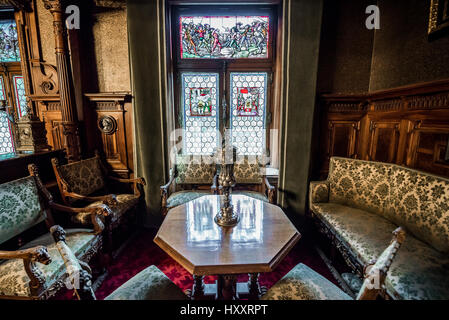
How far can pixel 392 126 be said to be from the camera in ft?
6.84

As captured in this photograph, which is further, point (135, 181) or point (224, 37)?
point (224, 37)

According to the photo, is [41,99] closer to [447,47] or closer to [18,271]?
[18,271]

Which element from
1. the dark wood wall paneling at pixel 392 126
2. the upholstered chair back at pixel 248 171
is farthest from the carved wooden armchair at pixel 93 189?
the dark wood wall paneling at pixel 392 126

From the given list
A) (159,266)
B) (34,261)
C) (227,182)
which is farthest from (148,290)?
(159,266)

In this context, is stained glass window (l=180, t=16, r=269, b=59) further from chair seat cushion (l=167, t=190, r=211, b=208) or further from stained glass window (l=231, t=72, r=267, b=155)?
chair seat cushion (l=167, t=190, r=211, b=208)

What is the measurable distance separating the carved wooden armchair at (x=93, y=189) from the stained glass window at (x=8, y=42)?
2.02 metres

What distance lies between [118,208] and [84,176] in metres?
0.55

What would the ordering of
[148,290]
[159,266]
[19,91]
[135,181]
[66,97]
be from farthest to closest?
[19,91]
[135,181]
[66,97]
[159,266]
[148,290]

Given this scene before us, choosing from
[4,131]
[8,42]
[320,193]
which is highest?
[8,42]

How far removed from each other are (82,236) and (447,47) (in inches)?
128

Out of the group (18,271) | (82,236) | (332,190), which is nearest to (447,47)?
(332,190)

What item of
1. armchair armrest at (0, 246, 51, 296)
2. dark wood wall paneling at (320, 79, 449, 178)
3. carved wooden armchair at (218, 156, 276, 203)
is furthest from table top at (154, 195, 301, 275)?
dark wood wall paneling at (320, 79, 449, 178)

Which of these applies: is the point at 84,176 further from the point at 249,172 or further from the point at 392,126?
the point at 392,126

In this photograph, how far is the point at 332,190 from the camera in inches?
91.0
